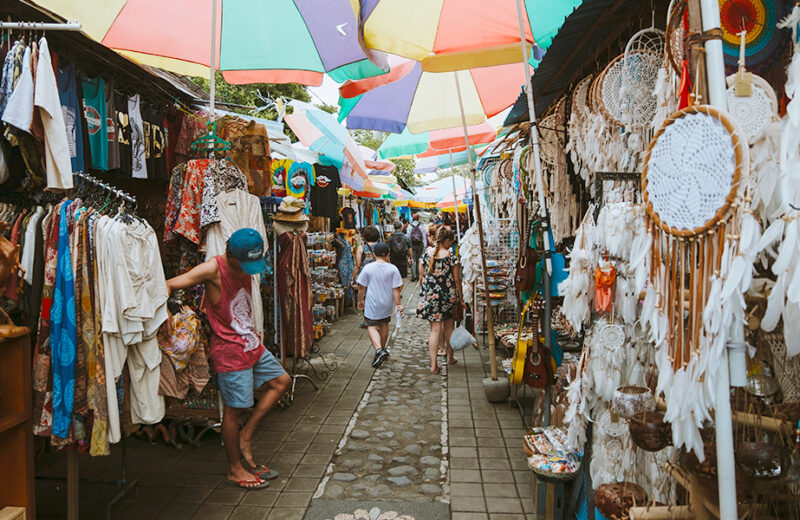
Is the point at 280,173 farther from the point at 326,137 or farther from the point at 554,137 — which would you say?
the point at 554,137

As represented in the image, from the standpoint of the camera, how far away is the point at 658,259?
1.70 meters

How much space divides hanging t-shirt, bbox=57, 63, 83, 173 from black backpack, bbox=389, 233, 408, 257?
9928 millimetres

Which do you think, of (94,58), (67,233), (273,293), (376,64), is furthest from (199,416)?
(376,64)

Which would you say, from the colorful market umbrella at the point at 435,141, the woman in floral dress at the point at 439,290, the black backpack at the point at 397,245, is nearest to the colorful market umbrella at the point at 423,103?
the colorful market umbrella at the point at 435,141

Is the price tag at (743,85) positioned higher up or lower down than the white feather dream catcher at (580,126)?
lower down

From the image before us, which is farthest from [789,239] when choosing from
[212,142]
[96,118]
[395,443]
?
[96,118]

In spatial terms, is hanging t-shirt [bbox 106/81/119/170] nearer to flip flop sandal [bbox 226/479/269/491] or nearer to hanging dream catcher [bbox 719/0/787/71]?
flip flop sandal [bbox 226/479/269/491]

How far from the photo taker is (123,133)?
4367 mm

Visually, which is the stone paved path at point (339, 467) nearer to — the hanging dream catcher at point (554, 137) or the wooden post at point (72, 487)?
the wooden post at point (72, 487)

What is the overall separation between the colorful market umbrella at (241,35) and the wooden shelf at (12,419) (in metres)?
2.93

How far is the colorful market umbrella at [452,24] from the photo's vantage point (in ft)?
14.0

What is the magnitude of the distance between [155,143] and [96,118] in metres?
0.78

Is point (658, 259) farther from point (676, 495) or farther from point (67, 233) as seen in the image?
point (67, 233)

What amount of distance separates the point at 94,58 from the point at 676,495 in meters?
4.63
